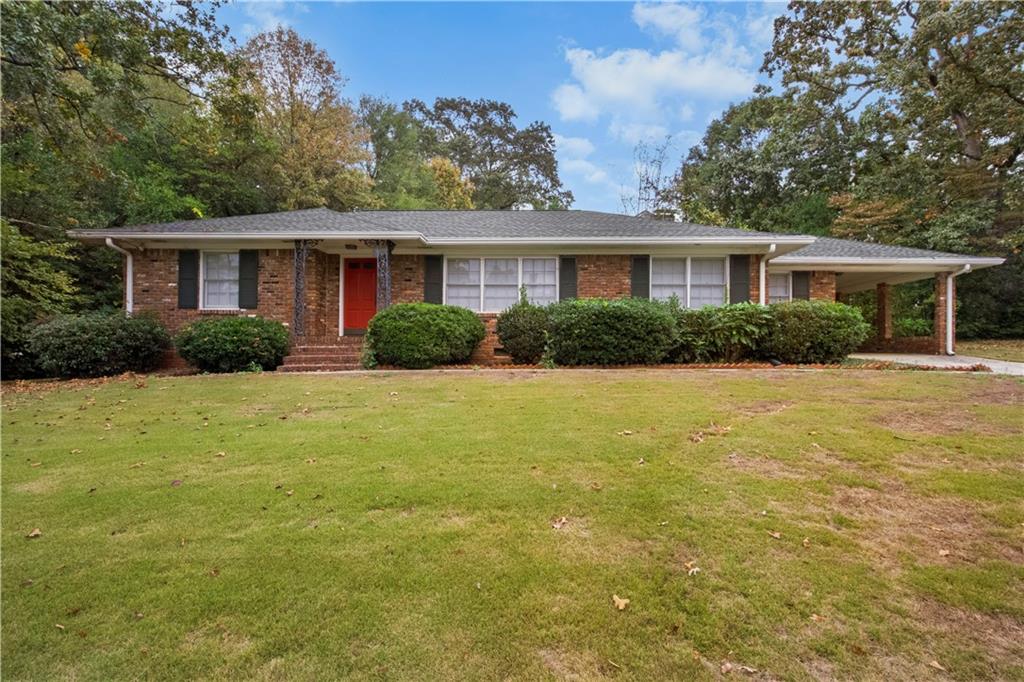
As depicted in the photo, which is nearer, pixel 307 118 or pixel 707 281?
pixel 707 281

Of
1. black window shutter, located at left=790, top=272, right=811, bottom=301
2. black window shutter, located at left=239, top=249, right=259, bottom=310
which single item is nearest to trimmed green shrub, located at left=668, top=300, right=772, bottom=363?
black window shutter, located at left=790, top=272, right=811, bottom=301

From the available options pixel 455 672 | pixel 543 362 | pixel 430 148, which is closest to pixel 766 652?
pixel 455 672

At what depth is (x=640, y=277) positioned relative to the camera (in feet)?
41.8

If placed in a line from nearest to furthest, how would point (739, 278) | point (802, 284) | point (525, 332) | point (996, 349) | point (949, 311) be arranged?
point (525, 332), point (739, 278), point (949, 311), point (802, 284), point (996, 349)

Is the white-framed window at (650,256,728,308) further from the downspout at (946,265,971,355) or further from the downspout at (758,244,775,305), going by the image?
the downspout at (946,265,971,355)

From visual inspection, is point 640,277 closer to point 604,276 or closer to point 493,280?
point 604,276

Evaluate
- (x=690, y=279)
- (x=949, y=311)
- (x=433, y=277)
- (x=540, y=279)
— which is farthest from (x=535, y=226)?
(x=949, y=311)

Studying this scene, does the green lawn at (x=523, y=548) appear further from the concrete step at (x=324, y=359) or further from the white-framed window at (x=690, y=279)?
the white-framed window at (x=690, y=279)

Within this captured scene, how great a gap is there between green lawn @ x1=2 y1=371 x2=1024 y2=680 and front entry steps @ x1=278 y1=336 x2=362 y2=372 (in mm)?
4987

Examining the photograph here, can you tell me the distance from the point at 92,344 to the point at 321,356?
15.0 ft

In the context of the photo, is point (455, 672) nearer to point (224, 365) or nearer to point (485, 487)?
point (485, 487)

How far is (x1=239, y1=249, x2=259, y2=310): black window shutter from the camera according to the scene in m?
12.3

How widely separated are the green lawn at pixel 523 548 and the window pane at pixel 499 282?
304 inches

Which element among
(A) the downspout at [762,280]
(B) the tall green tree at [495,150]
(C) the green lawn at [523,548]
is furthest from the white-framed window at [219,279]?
(B) the tall green tree at [495,150]
